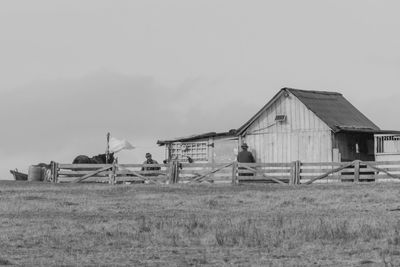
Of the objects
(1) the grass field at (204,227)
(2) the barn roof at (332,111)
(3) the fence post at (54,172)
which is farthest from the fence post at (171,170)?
(2) the barn roof at (332,111)

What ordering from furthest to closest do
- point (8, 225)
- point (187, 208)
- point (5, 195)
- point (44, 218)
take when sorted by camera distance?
point (5, 195), point (187, 208), point (44, 218), point (8, 225)

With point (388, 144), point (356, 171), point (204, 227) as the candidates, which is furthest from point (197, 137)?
point (204, 227)

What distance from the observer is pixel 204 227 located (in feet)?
66.5

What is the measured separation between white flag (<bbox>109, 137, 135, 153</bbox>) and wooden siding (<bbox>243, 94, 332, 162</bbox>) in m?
8.29

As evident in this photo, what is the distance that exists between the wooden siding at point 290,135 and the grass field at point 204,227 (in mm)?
14029

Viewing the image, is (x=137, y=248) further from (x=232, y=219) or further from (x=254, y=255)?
(x=232, y=219)

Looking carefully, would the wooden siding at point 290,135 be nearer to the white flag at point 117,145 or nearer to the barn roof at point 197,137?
the barn roof at point 197,137

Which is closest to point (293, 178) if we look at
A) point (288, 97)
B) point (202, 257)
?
point (288, 97)

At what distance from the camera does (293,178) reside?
131ft

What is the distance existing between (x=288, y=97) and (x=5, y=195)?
21178mm

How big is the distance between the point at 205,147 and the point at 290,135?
601 cm

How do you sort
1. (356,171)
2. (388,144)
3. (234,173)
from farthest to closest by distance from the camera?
(388,144), (234,173), (356,171)

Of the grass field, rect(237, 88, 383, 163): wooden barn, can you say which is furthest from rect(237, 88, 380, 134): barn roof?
the grass field

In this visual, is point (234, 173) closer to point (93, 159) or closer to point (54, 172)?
point (54, 172)
